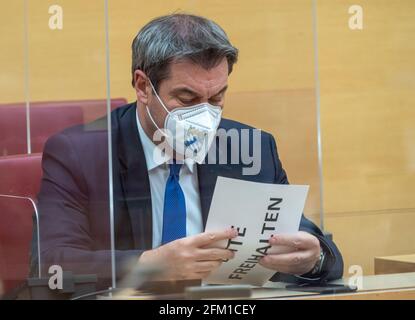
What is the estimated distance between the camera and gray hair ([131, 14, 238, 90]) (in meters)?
1.75

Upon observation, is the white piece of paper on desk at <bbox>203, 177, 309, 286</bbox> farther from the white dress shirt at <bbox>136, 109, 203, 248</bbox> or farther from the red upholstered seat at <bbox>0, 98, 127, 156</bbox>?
the red upholstered seat at <bbox>0, 98, 127, 156</bbox>

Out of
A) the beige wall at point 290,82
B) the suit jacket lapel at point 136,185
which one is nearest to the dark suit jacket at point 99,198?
the suit jacket lapel at point 136,185

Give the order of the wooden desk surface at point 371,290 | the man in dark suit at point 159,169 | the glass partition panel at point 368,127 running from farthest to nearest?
the glass partition panel at point 368,127
the man in dark suit at point 159,169
the wooden desk surface at point 371,290

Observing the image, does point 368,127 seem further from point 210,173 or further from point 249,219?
point 249,219

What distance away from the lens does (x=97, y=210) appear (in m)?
1.70

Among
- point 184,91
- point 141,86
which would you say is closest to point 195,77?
point 184,91

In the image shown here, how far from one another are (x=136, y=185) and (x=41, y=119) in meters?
0.40

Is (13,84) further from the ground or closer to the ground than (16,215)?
further from the ground

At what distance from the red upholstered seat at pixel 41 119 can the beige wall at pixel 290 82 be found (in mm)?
26

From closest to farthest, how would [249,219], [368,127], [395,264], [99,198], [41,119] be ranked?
1. [249,219]
2. [99,198]
3. [395,264]
4. [41,119]
5. [368,127]

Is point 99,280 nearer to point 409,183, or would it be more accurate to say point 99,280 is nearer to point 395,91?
point 409,183

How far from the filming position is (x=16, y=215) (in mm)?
1759

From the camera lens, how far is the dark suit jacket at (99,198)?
1641mm

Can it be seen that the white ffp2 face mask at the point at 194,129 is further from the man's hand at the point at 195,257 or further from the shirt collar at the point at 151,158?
the man's hand at the point at 195,257
